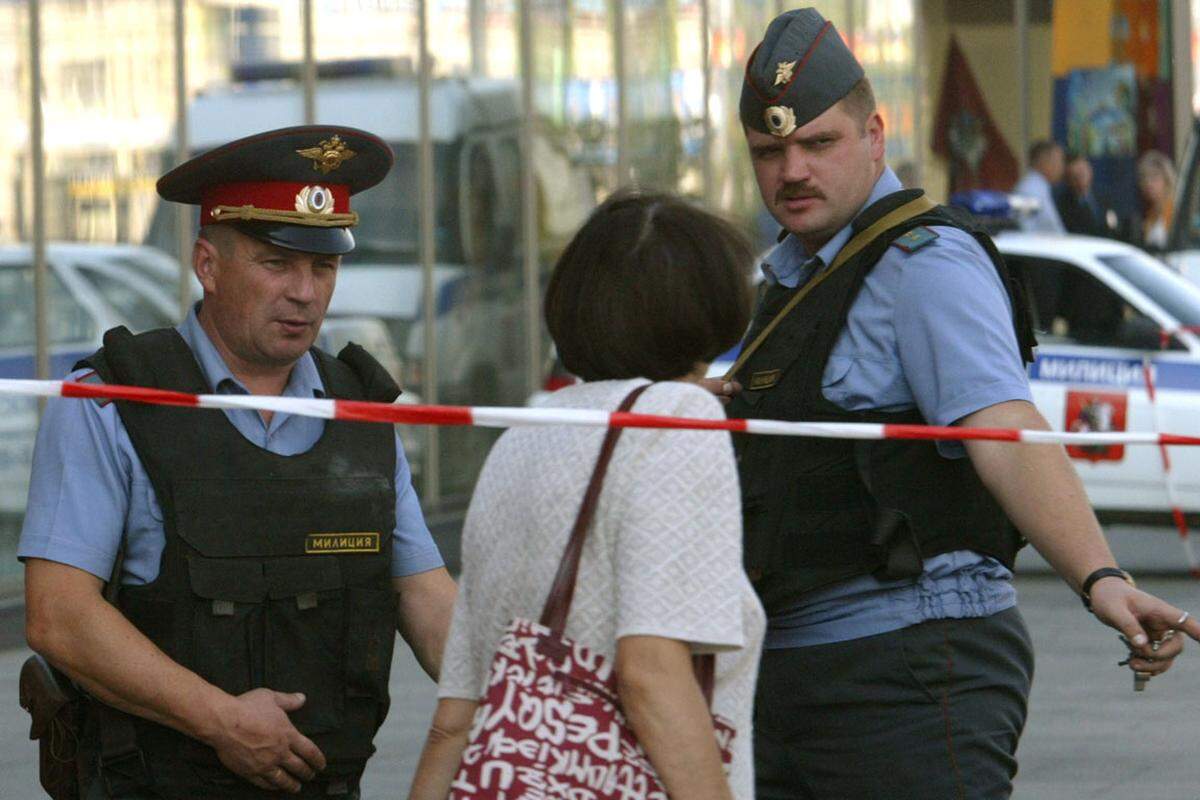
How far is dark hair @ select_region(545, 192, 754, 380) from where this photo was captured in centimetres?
268

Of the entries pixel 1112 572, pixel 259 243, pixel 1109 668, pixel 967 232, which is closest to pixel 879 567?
pixel 1112 572

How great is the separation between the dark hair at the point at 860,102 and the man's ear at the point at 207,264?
3.30 feet

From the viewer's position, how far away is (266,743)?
10.2 ft

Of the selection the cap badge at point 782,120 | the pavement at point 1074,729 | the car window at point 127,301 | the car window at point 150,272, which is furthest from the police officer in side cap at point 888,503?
the car window at point 150,272

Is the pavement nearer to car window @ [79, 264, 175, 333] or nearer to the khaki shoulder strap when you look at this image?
car window @ [79, 264, 175, 333]

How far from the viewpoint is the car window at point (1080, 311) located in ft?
34.7

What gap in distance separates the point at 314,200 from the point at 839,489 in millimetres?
957

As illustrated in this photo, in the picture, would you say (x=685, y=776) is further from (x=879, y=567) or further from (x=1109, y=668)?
(x=1109, y=668)

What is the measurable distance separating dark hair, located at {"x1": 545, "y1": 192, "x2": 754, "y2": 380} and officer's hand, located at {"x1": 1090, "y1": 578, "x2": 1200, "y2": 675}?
685 millimetres

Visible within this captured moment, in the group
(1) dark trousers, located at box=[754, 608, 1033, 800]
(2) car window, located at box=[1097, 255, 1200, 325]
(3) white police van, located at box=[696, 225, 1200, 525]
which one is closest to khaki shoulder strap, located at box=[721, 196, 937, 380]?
(1) dark trousers, located at box=[754, 608, 1033, 800]

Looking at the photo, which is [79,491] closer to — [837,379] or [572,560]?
[572,560]

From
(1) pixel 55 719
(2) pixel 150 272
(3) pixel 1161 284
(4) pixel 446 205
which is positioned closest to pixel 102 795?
(1) pixel 55 719

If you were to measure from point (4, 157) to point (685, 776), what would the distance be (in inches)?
308

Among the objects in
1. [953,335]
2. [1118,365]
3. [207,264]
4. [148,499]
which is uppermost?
[207,264]
